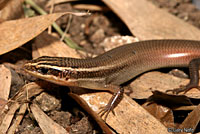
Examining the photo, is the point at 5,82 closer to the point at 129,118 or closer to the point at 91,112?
the point at 91,112

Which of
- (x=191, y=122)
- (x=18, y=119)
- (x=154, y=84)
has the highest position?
(x=154, y=84)

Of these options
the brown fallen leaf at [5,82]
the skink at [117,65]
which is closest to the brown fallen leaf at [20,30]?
the brown fallen leaf at [5,82]

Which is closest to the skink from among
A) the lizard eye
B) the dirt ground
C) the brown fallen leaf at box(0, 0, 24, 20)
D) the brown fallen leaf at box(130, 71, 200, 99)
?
the lizard eye

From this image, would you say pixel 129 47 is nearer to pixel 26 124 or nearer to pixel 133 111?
pixel 133 111

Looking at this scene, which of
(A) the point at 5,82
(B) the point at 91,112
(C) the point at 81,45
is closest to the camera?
(B) the point at 91,112

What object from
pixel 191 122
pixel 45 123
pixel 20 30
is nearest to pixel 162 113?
Result: pixel 191 122

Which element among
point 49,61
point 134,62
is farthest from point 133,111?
point 49,61

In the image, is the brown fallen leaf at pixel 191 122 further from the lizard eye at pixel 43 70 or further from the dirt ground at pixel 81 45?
the lizard eye at pixel 43 70
